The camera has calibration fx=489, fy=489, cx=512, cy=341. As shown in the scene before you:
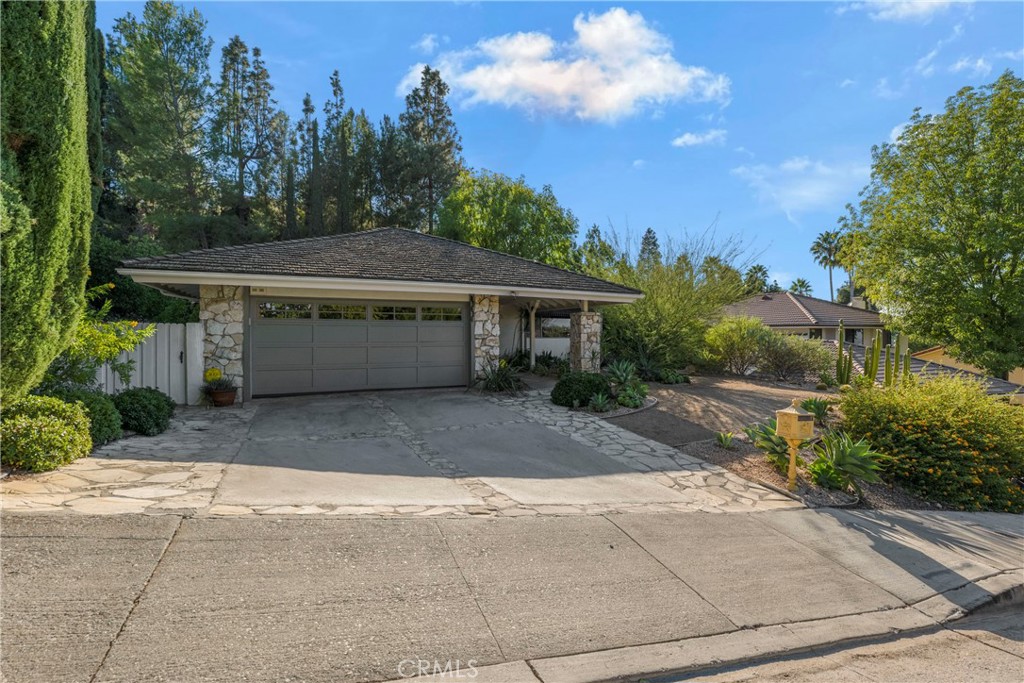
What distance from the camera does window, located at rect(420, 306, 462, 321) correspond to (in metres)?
11.8

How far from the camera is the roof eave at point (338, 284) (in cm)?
866

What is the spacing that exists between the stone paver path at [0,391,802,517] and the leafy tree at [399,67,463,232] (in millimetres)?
20863

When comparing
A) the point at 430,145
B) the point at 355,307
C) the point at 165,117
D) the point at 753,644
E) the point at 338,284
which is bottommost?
the point at 753,644

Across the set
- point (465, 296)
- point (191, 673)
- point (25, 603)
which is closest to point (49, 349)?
point (25, 603)

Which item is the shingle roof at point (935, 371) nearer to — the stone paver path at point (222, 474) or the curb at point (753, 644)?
the stone paver path at point (222, 474)

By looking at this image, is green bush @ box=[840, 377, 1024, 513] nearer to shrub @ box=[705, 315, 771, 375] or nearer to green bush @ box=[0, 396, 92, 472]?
shrub @ box=[705, 315, 771, 375]

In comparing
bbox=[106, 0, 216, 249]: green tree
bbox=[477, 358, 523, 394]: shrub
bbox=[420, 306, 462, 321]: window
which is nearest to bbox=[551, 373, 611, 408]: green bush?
bbox=[477, 358, 523, 394]: shrub

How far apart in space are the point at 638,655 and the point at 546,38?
11.8 m

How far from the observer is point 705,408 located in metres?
10.5

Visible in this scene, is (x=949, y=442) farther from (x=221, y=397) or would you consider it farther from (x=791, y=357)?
(x=221, y=397)

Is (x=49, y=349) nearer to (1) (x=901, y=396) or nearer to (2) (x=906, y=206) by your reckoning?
(1) (x=901, y=396)

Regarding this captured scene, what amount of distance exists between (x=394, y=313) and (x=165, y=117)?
18.1m

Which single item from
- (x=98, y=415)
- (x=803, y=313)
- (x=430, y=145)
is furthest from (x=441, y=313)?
(x=803, y=313)

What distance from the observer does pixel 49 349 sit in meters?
4.58
